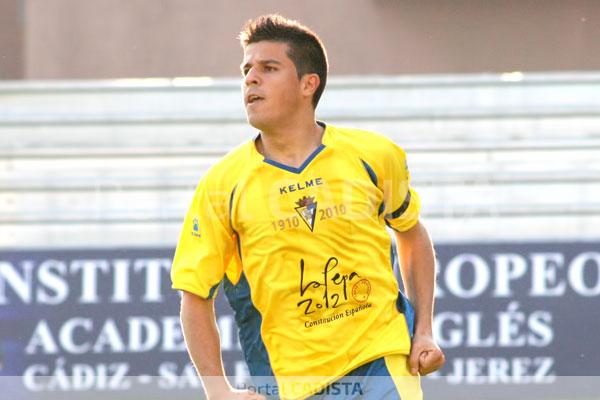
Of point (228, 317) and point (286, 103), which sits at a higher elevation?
point (286, 103)

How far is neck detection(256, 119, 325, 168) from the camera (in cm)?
287

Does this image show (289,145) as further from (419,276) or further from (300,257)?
(419,276)

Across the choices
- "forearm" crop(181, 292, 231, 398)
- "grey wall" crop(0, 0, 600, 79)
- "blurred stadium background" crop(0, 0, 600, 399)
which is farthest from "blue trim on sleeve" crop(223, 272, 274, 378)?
"grey wall" crop(0, 0, 600, 79)

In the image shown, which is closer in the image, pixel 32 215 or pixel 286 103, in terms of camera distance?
pixel 286 103

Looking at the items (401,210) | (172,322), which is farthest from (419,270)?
(172,322)

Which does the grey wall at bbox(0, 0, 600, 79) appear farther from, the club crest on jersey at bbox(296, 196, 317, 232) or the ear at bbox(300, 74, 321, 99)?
the club crest on jersey at bbox(296, 196, 317, 232)

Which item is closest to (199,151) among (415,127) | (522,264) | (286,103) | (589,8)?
(415,127)

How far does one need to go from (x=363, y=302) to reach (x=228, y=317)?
109 inches

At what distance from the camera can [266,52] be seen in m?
2.88

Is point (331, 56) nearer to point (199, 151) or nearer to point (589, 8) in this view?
point (199, 151)

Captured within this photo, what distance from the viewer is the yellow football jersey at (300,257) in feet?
9.14

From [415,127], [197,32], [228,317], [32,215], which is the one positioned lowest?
[228,317]

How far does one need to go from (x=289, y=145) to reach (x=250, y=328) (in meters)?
0.45

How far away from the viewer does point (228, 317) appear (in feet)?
18.2
